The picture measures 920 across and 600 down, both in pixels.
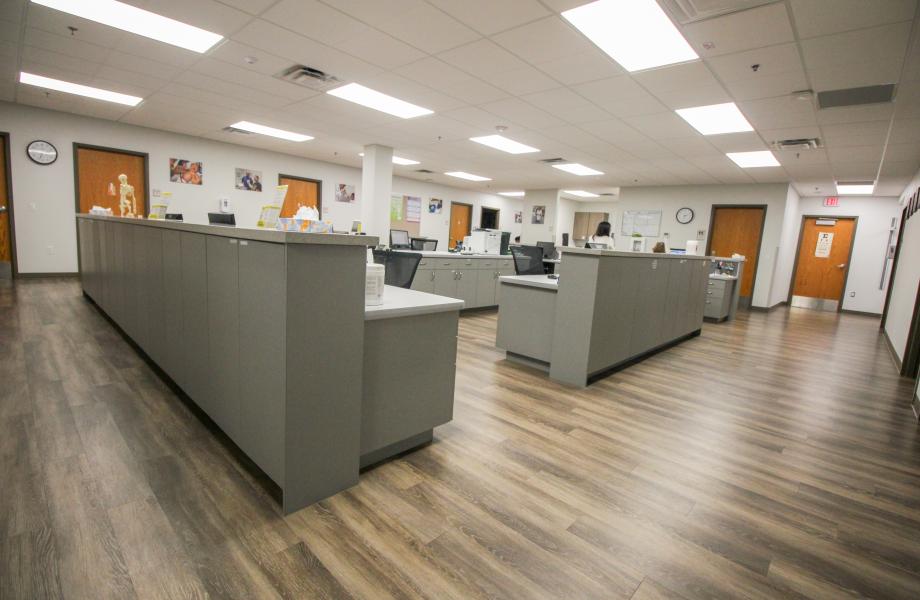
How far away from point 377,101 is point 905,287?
7.17m

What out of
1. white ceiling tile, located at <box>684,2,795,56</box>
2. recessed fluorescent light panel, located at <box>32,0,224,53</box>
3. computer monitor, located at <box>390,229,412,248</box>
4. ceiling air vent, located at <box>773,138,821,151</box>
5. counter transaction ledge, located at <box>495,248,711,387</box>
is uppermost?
recessed fluorescent light panel, located at <box>32,0,224,53</box>

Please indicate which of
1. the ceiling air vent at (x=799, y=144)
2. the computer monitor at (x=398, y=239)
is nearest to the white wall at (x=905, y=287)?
the ceiling air vent at (x=799, y=144)

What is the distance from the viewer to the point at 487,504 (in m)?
1.81

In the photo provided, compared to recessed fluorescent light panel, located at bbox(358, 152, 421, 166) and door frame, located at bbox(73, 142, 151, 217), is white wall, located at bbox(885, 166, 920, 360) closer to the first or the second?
recessed fluorescent light panel, located at bbox(358, 152, 421, 166)

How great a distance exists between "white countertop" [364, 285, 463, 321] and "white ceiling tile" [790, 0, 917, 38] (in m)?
2.76

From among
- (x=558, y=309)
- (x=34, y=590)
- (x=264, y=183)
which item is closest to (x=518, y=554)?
(x=34, y=590)

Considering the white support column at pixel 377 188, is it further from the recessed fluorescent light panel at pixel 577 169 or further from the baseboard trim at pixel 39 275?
the baseboard trim at pixel 39 275

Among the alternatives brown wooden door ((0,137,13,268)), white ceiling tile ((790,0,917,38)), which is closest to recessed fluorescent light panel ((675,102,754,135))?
white ceiling tile ((790,0,917,38))

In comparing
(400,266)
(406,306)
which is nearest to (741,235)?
(400,266)

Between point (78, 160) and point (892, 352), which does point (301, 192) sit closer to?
point (78, 160)

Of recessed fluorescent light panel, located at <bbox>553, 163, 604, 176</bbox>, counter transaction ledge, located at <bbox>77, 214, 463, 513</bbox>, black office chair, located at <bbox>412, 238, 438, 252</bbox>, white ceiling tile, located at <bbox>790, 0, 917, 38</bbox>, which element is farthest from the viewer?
recessed fluorescent light panel, located at <bbox>553, 163, 604, 176</bbox>

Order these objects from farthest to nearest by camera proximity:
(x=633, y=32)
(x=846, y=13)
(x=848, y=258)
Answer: (x=848, y=258) < (x=633, y=32) < (x=846, y=13)

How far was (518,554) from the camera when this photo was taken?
1529 mm

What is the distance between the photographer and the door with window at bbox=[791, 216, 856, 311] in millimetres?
9766
